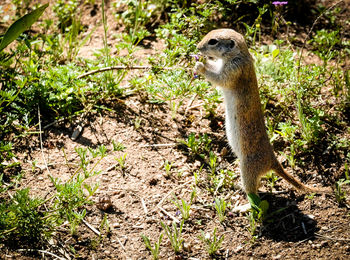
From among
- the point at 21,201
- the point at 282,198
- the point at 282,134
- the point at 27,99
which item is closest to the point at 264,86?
the point at 282,134

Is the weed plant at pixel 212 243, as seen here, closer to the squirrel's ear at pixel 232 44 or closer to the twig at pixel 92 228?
the twig at pixel 92 228

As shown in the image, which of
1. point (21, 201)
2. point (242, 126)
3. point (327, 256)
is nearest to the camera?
point (21, 201)

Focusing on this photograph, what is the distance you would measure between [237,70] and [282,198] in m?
1.20

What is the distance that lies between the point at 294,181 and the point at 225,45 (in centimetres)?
130

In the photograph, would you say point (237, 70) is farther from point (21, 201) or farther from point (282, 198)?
point (21, 201)

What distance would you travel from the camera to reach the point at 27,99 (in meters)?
3.58

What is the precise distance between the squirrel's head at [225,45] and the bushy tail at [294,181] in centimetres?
100

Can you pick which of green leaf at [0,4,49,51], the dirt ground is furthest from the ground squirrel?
green leaf at [0,4,49,51]

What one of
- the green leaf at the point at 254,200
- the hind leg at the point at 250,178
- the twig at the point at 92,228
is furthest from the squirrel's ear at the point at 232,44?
the twig at the point at 92,228

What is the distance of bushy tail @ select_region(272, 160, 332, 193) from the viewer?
9.83ft

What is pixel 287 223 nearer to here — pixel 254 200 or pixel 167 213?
pixel 254 200

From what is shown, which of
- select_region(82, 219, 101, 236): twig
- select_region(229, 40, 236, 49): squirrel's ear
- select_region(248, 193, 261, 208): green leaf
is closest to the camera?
select_region(82, 219, 101, 236): twig

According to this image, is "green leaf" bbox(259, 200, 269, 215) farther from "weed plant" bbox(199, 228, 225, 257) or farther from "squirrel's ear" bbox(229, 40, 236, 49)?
"squirrel's ear" bbox(229, 40, 236, 49)

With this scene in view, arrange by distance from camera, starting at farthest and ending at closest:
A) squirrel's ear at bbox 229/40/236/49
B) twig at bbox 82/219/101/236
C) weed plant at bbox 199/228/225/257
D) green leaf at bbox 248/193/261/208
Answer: squirrel's ear at bbox 229/40/236/49, green leaf at bbox 248/193/261/208, twig at bbox 82/219/101/236, weed plant at bbox 199/228/225/257
